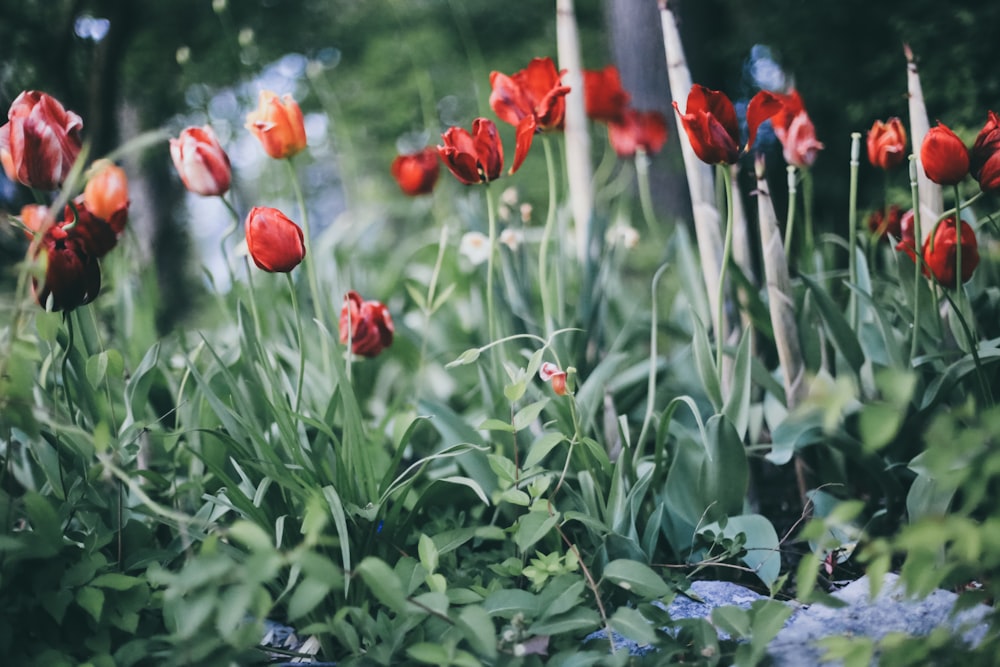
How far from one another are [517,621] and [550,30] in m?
5.50

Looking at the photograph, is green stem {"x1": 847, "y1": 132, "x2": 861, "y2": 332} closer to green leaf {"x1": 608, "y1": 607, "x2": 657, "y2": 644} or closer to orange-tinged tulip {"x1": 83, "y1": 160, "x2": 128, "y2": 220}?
green leaf {"x1": 608, "y1": 607, "x2": 657, "y2": 644}

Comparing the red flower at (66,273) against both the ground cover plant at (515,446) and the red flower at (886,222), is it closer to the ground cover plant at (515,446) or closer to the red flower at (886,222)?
the ground cover plant at (515,446)

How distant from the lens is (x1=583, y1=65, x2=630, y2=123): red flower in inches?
70.0

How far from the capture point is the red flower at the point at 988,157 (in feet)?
3.45

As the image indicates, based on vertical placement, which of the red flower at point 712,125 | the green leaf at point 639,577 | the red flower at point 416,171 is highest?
the red flower at point 416,171

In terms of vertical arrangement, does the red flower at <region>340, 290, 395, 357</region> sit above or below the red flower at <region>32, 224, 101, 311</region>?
below

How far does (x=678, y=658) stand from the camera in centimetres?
90

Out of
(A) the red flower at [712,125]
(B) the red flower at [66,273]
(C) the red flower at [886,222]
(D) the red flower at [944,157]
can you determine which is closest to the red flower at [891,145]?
(C) the red flower at [886,222]

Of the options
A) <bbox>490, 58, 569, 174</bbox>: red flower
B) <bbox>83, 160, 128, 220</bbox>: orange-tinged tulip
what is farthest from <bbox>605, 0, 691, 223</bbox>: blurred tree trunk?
<bbox>83, 160, 128, 220</bbox>: orange-tinged tulip

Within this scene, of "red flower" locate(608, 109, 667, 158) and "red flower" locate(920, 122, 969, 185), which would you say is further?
"red flower" locate(608, 109, 667, 158)

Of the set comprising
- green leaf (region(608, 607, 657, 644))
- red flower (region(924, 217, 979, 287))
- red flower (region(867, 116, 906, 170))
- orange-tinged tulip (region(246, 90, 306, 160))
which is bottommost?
green leaf (region(608, 607, 657, 644))

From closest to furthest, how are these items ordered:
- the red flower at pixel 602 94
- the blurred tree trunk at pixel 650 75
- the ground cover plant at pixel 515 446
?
1. the ground cover plant at pixel 515 446
2. the red flower at pixel 602 94
3. the blurred tree trunk at pixel 650 75

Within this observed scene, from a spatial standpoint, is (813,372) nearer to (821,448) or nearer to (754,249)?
(821,448)

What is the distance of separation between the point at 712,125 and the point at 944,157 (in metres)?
0.36
